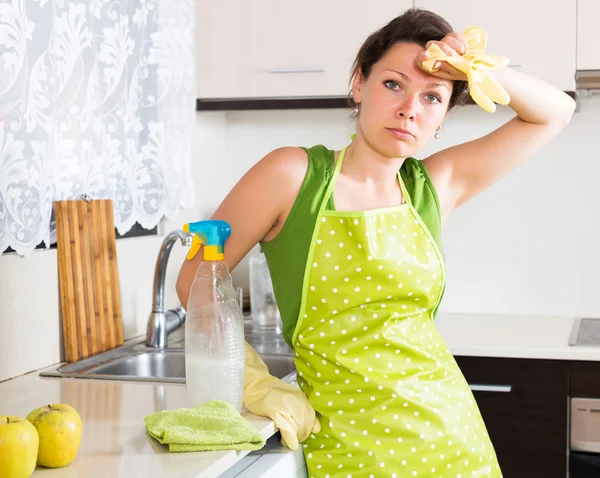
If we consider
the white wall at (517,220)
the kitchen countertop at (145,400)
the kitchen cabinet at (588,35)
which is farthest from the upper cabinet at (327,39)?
the kitchen countertop at (145,400)

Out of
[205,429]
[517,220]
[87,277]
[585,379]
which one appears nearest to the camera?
[205,429]

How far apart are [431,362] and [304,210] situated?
0.34 m

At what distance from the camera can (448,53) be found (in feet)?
4.62

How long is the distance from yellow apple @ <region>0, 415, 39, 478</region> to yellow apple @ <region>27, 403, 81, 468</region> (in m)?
0.03

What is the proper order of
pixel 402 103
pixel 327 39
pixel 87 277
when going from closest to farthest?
pixel 402 103 < pixel 87 277 < pixel 327 39

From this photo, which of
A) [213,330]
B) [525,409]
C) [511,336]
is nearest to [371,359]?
[213,330]

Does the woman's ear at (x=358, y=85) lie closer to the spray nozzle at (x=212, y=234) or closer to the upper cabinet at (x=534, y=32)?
the spray nozzle at (x=212, y=234)

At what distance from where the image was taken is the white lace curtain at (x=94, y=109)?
1.74m

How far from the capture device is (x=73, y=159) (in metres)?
1.96

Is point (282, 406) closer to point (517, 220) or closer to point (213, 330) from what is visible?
point (213, 330)

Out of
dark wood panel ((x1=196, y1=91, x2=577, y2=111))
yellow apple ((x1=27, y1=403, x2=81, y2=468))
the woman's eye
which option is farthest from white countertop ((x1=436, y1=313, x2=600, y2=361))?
yellow apple ((x1=27, y1=403, x2=81, y2=468))

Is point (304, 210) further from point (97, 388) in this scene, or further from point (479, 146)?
point (97, 388)

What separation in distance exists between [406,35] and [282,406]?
0.64m

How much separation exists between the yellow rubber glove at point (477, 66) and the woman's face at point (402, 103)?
0.15 feet
